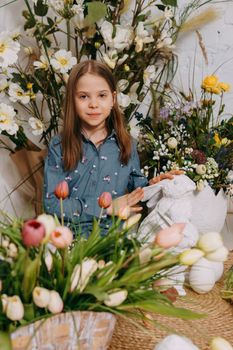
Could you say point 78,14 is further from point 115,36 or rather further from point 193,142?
point 193,142

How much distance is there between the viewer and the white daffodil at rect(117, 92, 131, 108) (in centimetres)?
217

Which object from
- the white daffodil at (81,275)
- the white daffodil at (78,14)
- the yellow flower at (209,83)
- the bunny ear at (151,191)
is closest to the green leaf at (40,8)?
the white daffodil at (78,14)

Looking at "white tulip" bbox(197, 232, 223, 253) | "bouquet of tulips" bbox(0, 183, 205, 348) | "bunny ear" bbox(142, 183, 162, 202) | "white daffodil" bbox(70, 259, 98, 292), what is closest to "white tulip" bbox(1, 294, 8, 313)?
"bouquet of tulips" bbox(0, 183, 205, 348)

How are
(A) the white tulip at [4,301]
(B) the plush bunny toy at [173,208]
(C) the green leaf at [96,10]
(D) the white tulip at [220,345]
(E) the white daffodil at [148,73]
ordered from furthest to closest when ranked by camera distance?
(E) the white daffodil at [148,73], (C) the green leaf at [96,10], (B) the plush bunny toy at [173,208], (D) the white tulip at [220,345], (A) the white tulip at [4,301]

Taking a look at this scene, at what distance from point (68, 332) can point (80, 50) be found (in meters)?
1.38

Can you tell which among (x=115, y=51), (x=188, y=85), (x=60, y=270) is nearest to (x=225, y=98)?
(x=188, y=85)

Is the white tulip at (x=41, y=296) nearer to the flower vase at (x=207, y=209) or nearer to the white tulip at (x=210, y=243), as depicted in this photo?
the white tulip at (x=210, y=243)

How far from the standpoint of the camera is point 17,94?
225 centimetres

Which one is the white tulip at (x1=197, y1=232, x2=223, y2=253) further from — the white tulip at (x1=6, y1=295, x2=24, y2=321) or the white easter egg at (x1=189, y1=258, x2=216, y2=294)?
the white easter egg at (x1=189, y1=258, x2=216, y2=294)

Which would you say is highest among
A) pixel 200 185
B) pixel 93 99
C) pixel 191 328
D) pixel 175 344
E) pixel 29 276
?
pixel 93 99

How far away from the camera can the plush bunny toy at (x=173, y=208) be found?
1.89 m

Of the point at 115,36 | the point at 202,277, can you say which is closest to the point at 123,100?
the point at 115,36

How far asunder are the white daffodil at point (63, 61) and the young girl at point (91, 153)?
186 millimetres

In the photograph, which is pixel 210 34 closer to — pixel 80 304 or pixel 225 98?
pixel 225 98
